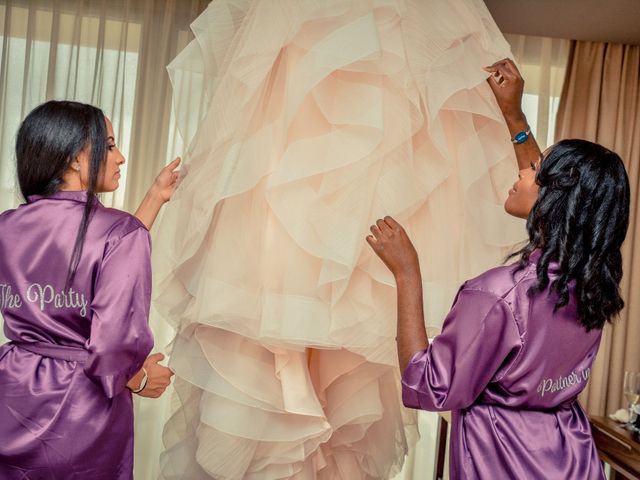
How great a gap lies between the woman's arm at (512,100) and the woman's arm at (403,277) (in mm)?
397

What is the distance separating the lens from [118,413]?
1.73m

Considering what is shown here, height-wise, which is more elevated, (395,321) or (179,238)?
(179,238)

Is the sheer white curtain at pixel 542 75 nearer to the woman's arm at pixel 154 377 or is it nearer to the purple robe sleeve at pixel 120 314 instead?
the woman's arm at pixel 154 377

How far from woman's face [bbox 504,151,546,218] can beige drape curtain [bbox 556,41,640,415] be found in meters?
2.27

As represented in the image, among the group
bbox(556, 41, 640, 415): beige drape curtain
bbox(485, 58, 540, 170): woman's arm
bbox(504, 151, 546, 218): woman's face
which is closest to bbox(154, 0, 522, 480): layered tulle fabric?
bbox(485, 58, 540, 170): woman's arm

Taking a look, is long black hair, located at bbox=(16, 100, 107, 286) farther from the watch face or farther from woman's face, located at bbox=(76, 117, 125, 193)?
the watch face

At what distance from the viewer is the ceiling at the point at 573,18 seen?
3070 mm

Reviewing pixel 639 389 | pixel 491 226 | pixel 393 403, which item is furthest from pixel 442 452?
pixel 491 226

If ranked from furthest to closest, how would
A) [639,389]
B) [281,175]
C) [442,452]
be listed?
1. [442,452]
2. [639,389]
3. [281,175]

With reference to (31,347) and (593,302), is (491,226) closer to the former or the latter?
(593,302)

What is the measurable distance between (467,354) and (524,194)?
36 centimetres

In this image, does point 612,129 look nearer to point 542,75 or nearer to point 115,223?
point 542,75

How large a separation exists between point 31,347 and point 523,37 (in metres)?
2.87

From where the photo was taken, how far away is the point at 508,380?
145 centimetres
